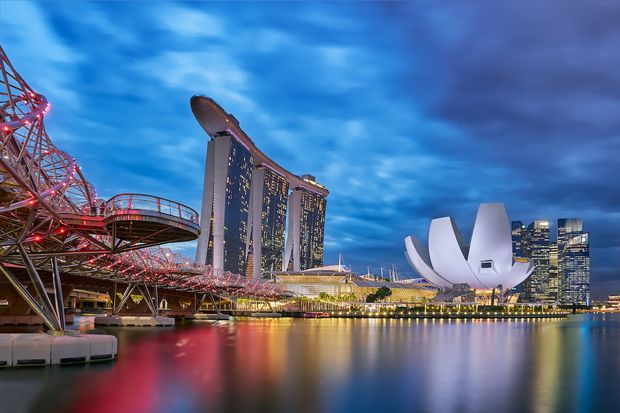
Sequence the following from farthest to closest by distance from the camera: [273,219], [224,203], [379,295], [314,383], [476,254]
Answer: [273,219], [224,203], [379,295], [476,254], [314,383]

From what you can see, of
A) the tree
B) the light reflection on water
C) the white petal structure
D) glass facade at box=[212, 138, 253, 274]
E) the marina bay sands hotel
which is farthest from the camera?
glass facade at box=[212, 138, 253, 274]

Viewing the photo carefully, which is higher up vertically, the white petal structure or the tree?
the white petal structure

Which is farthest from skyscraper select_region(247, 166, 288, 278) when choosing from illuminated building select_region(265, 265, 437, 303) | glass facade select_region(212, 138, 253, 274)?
illuminated building select_region(265, 265, 437, 303)

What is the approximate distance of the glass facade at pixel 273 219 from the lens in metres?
174

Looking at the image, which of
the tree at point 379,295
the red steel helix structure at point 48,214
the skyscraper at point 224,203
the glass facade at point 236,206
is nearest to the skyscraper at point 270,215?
the glass facade at point 236,206

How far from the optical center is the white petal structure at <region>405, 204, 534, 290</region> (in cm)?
10338

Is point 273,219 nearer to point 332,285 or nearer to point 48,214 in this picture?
point 332,285

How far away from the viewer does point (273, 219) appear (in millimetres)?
180750

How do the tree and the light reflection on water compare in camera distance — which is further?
the tree

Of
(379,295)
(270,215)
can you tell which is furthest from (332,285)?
(270,215)

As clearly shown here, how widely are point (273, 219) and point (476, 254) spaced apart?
84978 millimetres

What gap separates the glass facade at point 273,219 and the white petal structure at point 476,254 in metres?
66.1

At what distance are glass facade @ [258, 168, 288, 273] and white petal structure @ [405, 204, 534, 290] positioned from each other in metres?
66.1

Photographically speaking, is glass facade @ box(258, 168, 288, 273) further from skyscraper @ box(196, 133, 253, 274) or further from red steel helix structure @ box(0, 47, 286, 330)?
red steel helix structure @ box(0, 47, 286, 330)
